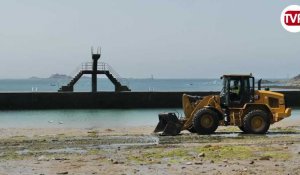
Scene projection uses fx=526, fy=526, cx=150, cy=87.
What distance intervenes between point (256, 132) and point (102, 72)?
134 ft

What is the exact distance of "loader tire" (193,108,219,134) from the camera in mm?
19797

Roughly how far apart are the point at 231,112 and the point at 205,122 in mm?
1199

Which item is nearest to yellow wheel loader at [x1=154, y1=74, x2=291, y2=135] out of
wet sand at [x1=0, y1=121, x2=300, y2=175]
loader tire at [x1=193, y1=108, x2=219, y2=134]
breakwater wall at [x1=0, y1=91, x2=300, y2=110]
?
loader tire at [x1=193, y1=108, x2=219, y2=134]

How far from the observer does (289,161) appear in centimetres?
1180

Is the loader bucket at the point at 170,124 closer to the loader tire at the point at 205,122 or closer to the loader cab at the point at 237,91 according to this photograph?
the loader tire at the point at 205,122

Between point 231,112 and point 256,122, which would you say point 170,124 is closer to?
point 231,112

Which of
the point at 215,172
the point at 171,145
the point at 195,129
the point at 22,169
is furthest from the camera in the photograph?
the point at 195,129

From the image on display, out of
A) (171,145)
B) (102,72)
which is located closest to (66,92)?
(102,72)

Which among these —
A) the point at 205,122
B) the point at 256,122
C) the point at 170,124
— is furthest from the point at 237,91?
the point at 170,124

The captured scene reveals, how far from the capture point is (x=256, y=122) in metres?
20.2

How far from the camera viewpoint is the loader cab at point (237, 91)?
66.2 feet

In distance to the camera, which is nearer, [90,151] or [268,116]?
[90,151]

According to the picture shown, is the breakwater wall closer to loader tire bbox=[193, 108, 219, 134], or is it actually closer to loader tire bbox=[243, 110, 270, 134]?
loader tire bbox=[193, 108, 219, 134]

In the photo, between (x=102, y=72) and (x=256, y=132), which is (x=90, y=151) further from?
(x=102, y=72)
